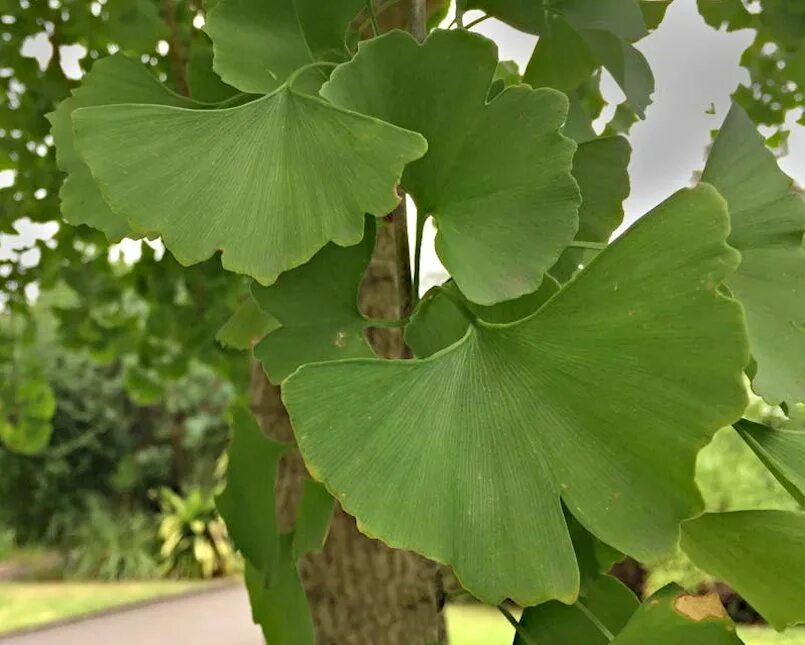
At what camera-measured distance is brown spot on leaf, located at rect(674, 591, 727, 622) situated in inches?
8.6

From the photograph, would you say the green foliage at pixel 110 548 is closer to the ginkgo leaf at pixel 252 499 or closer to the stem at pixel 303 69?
the ginkgo leaf at pixel 252 499

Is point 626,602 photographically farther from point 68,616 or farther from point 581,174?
point 68,616

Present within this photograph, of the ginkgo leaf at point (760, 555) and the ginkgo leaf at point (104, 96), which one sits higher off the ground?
the ginkgo leaf at point (104, 96)

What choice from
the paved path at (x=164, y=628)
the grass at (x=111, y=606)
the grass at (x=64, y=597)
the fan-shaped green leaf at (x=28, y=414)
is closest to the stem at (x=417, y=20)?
the fan-shaped green leaf at (x=28, y=414)

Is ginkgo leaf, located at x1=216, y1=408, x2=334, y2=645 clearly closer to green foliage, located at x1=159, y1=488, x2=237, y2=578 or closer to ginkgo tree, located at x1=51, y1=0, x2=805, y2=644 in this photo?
ginkgo tree, located at x1=51, y1=0, x2=805, y2=644

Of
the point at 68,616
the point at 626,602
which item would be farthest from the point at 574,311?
the point at 68,616

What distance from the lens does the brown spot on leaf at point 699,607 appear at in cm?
22

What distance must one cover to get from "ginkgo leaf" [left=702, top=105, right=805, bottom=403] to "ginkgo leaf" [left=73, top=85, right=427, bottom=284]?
131 mm

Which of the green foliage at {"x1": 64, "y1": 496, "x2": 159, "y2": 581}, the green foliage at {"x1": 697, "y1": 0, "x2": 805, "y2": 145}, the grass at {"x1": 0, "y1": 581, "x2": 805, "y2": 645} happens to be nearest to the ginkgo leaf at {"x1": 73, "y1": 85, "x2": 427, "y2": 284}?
the green foliage at {"x1": 697, "y1": 0, "x2": 805, "y2": 145}

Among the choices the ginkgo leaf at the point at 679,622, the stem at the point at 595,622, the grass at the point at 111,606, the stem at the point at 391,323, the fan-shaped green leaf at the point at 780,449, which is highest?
the stem at the point at 391,323

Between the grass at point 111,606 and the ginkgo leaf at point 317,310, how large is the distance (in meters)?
2.45

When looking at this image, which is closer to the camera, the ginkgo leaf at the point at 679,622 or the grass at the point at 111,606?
the ginkgo leaf at the point at 679,622

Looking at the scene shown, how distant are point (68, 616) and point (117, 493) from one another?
5.09 feet

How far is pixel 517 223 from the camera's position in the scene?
0.67ft
